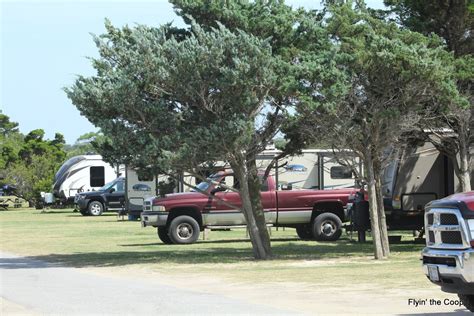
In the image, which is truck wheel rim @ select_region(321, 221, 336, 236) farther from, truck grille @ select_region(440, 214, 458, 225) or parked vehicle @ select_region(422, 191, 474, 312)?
truck grille @ select_region(440, 214, 458, 225)

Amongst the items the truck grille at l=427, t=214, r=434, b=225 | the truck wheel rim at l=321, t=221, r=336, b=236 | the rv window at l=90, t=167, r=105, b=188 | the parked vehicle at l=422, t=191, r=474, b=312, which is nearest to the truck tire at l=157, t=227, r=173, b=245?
the truck wheel rim at l=321, t=221, r=336, b=236

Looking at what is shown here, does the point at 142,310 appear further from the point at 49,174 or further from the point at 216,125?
the point at 49,174

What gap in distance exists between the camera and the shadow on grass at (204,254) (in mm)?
20531

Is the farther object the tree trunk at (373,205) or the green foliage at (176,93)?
the tree trunk at (373,205)

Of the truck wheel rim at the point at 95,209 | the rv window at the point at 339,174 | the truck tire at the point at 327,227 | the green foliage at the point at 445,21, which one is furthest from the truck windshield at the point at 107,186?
the green foliage at the point at 445,21

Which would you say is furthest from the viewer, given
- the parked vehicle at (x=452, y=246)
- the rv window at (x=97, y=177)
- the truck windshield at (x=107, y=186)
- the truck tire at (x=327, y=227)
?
the rv window at (x=97, y=177)

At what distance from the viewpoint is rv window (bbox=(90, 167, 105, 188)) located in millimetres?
52000

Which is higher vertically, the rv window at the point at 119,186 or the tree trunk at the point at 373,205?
the rv window at the point at 119,186

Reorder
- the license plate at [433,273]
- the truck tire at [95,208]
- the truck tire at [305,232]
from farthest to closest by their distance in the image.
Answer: the truck tire at [95,208] → the truck tire at [305,232] → the license plate at [433,273]

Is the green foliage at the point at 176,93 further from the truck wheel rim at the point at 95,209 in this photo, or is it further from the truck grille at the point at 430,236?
the truck wheel rim at the point at 95,209

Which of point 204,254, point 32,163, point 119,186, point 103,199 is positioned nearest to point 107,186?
point 119,186

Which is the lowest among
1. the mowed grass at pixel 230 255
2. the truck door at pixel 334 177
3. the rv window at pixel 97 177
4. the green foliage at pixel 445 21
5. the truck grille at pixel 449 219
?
the mowed grass at pixel 230 255

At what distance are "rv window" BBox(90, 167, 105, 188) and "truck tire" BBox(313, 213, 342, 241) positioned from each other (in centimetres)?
2698

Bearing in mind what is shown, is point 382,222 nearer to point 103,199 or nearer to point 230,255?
point 230,255
